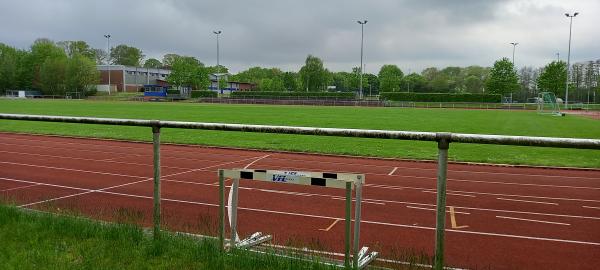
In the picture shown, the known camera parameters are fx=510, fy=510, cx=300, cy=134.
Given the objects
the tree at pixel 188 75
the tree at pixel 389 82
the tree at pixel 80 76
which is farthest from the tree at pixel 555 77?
the tree at pixel 80 76

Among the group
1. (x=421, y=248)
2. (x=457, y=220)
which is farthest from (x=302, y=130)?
(x=457, y=220)

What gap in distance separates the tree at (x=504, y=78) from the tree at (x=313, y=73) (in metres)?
48.9

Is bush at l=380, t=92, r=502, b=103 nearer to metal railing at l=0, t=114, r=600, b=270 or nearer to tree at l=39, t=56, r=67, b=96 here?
tree at l=39, t=56, r=67, b=96

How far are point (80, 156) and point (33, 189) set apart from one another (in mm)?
4841

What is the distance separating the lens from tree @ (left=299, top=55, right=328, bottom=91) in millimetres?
130375

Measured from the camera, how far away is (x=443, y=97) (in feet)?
276

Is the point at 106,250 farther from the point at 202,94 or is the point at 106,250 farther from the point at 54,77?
the point at 54,77

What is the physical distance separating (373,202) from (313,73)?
405 feet

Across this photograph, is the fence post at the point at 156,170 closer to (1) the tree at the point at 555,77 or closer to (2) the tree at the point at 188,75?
(1) the tree at the point at 555,77

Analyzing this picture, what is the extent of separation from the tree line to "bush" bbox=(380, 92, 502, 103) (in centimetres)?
1242

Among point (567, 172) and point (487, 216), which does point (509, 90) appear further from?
point (487, 216)

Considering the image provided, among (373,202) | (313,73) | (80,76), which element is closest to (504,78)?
(313,73)

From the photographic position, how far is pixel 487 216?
25.5ft

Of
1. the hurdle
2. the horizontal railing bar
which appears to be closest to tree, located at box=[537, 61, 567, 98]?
the hurdle
